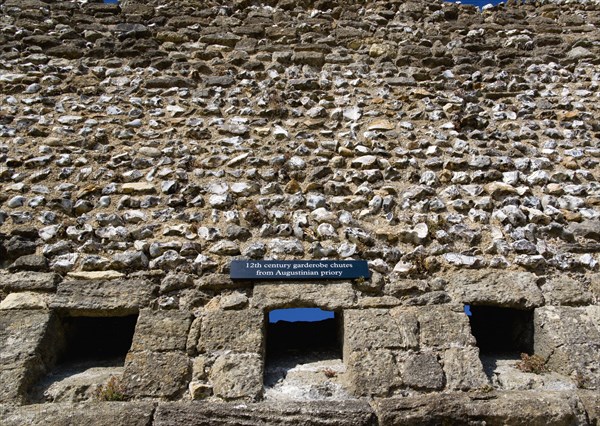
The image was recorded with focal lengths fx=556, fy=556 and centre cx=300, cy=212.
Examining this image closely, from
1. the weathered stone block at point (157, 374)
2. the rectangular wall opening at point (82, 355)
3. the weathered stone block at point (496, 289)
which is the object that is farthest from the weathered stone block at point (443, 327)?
the rectangular wall opening at point (82, 355)

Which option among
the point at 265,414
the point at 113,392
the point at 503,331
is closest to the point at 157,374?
the point at 113,392

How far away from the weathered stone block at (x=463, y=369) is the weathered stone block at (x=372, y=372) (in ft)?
0.93

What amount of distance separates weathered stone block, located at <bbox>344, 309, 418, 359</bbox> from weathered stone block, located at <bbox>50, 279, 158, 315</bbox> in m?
1.16

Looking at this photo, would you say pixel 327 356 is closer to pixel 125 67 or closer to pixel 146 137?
pixel 146 137

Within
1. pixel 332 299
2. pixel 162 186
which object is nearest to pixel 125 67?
pixel 162 186

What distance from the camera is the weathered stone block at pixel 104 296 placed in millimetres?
3174

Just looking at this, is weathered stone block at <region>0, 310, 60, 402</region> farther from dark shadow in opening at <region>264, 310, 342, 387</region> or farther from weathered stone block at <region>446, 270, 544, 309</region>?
weathered stone block at <region>446, 270, 544, 309</region>

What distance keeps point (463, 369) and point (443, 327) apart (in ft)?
0.88

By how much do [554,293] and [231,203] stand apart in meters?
2.10

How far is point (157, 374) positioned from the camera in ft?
9.45

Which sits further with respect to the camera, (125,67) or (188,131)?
(125,67)

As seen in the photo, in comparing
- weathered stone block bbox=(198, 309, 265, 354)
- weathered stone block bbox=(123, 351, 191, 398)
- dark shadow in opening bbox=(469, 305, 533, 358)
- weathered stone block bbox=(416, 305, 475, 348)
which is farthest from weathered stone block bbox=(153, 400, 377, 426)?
dark shadow in opening bbox=(469, 305, 533, 358)

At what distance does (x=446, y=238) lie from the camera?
357cm

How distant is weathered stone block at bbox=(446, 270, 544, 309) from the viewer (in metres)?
3.30
